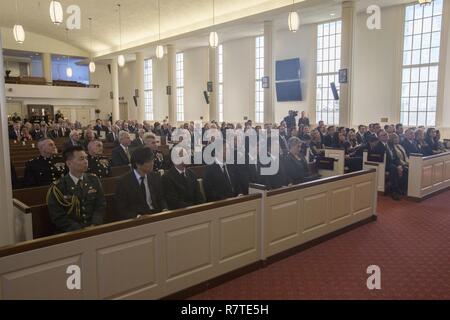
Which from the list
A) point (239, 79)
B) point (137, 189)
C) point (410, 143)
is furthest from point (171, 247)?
point (239, 79)

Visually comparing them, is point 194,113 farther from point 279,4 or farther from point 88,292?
point 88,292

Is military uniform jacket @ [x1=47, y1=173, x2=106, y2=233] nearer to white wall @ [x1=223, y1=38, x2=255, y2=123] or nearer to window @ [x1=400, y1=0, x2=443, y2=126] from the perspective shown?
window @ [x1=400, y1=0, x2=443, y2=126]

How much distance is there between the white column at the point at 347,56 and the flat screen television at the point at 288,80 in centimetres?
411

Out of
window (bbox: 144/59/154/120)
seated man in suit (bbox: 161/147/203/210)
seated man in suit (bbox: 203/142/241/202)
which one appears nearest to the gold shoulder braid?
seated man in suit (bbox: 161/147/203/210)

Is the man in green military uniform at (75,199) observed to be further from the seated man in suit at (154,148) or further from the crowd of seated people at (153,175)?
the seated man in suit at (154,148)

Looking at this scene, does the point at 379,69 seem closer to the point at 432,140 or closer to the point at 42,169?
the point at 432,140

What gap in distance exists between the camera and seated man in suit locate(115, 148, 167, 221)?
3.79 metres

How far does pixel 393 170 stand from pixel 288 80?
9.13m

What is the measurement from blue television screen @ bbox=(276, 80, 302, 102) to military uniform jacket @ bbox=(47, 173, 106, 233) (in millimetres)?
13274

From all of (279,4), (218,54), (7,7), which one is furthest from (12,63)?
(279,4)

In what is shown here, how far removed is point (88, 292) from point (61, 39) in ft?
73.4

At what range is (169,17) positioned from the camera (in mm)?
15719

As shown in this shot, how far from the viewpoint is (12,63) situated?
25438mm

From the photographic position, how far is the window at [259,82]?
675 inches
